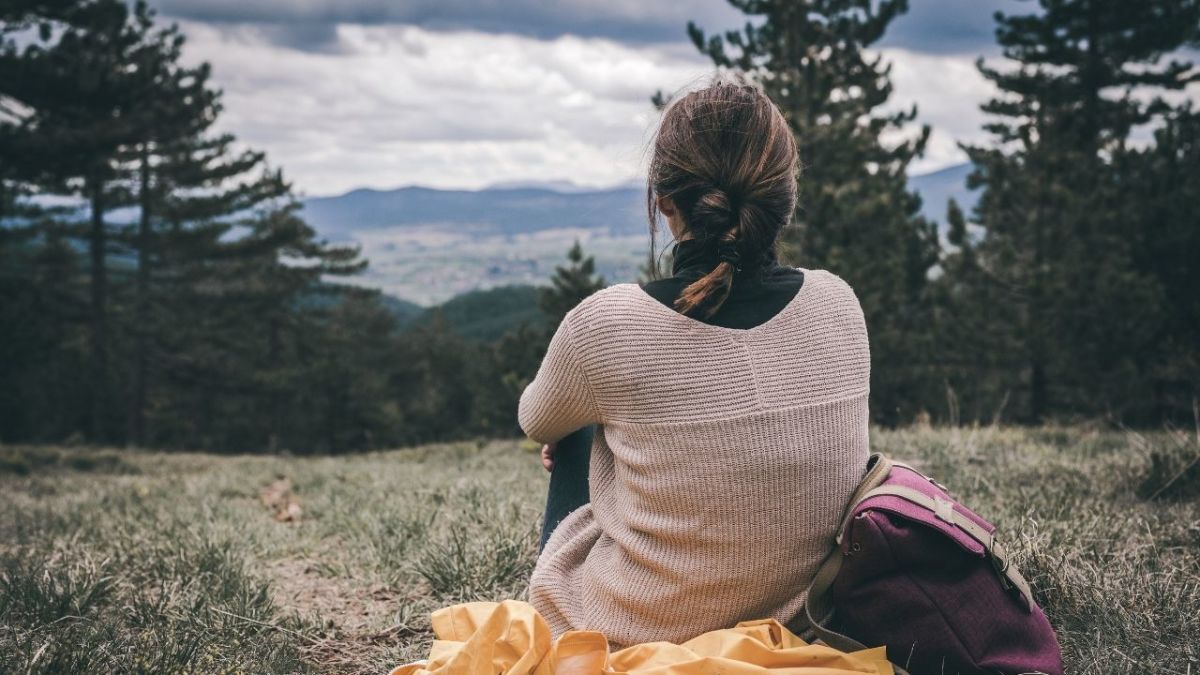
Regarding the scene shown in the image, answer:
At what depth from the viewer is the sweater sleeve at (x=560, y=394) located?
1.87 m

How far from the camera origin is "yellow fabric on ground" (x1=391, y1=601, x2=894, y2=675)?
1747 millimetres

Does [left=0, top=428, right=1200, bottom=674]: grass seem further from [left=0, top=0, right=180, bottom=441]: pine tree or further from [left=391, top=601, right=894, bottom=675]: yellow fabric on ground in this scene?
[left=0, top=0, right=180, bottom=441]: pine tree

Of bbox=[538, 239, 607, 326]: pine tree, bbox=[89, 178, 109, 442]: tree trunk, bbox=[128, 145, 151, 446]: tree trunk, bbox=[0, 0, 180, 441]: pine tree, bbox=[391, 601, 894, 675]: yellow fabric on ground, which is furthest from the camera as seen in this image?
bbox=[128, 145, 151, 446]: tree trunk

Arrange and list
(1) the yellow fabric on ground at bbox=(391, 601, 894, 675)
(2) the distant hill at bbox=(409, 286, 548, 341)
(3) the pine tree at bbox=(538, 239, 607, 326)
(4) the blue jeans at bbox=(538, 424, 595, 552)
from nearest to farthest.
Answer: (1) the yellow fabric on ground at bbox=(391, 601, 894, 675) → (4) the blue jeans at bbox=(538, 424, 595, 552) → (3) the pine tree at bbox=(538, 239, 607, 326) → (2) the distant hill at bbox=(409, 286, 548, 341)

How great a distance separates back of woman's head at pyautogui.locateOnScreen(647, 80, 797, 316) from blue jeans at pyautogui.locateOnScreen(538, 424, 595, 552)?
754mm

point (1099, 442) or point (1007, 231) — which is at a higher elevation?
point (1007, 231)

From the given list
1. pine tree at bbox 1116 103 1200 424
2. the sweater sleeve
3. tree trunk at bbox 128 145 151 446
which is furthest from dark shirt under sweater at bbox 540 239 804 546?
tree trunk at bbox 128 145 151 446

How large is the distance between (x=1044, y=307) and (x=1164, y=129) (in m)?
4.31

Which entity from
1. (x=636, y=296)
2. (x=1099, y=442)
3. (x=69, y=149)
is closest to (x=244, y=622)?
(x=636, y=296)

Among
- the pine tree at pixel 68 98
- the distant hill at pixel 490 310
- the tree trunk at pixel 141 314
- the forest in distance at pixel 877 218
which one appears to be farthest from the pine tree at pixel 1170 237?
the distant hill at pixel 490 310

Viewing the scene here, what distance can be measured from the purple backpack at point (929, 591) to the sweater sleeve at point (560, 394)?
70 cm

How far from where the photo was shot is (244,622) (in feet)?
8.55

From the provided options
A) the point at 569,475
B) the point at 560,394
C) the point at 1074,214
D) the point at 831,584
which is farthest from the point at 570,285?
the point at 831,584

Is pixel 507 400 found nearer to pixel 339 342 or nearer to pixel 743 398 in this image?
pixel 339 342
